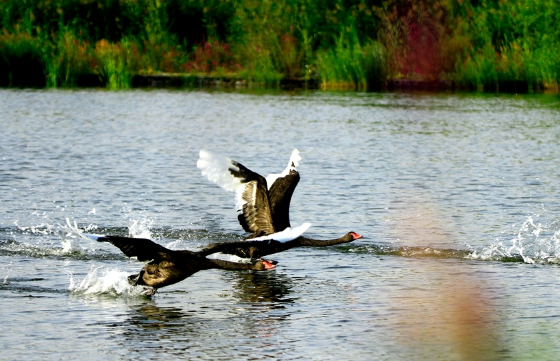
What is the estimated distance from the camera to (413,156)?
23562mm

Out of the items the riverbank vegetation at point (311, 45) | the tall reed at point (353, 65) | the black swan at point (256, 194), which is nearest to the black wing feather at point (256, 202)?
the black swan at point (256, 194)

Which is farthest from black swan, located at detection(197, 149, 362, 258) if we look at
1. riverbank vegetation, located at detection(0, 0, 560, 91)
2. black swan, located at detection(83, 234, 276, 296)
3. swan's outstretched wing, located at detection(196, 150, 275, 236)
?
riverbank vegetation, located at detection(0, 0, 560, 91)

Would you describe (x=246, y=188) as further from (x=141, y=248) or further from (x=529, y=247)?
(x=529, y=247)

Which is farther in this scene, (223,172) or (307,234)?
(307,234)

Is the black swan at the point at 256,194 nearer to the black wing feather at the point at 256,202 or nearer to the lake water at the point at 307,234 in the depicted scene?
the black wing feather at the point at 256,202

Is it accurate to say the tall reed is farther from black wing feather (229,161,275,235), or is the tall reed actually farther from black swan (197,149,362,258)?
black wing feather (229,161,275,235)

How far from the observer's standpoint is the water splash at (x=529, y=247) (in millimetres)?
13352

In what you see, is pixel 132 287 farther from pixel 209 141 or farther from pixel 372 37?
A: pixel 372 37

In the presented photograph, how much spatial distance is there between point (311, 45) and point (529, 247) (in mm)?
30614

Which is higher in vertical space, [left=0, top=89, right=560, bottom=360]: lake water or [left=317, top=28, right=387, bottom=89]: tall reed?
[left=317, top=28, right=387, bottom=89]: tall reed

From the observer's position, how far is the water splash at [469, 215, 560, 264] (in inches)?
526

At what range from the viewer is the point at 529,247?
1397 centimetres

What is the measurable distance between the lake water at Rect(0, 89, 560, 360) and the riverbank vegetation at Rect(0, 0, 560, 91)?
32.3 feet

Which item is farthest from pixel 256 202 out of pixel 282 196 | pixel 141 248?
pixel 141 248
